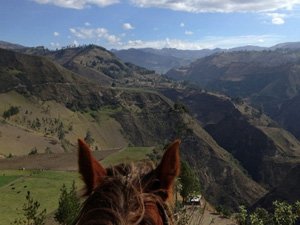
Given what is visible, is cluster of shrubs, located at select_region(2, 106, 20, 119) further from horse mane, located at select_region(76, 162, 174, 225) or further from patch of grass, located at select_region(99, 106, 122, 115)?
horse mane, located at select_region(76, 162, 174, 225)

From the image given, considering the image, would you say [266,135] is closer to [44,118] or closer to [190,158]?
[190,158]

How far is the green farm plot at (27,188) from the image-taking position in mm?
36812

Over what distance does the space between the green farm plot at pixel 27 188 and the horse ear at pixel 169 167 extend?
36.1 m

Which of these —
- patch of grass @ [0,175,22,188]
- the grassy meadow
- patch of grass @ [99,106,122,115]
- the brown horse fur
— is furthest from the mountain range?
the brown horse fur

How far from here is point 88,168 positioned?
229 centimetres

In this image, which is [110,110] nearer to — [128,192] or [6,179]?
[6,179]

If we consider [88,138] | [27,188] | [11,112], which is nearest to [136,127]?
[88,138]

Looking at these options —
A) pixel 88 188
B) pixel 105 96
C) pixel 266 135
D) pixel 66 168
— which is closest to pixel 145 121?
pixel 105 96

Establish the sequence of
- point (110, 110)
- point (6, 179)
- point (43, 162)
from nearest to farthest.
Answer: point (6, 179) → point (43, 162) → point (110, 110)

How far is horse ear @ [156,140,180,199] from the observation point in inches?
87.1

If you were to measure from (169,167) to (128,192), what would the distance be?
0.43 m

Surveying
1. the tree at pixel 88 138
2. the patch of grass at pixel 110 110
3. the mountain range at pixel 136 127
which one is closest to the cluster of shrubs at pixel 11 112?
the mountain range at pixel 136 127

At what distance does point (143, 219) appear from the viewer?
1.86 meters

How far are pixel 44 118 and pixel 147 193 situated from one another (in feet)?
384
